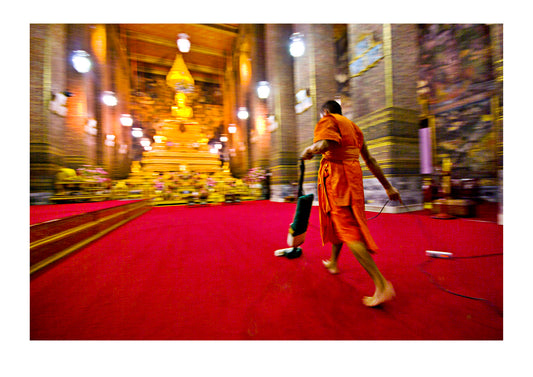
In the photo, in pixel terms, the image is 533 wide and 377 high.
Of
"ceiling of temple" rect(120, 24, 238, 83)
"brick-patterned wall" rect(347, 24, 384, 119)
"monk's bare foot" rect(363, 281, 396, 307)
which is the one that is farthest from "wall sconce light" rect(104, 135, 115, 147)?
"ceiling of temple" rect(120, 24, 238, 83)

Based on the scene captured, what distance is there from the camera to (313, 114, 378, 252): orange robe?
1.05 m

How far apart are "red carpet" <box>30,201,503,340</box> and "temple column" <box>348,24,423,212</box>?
1805 mm

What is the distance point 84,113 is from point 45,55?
90 cm

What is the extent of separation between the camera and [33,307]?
3.37 feet

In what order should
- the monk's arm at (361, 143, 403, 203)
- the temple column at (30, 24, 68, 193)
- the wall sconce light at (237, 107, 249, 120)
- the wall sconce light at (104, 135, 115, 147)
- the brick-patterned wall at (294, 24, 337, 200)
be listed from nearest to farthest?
the monk's arm at (361, 143, 403, 203)
the temple column at (30, 24, 68, 193)
the wall sconce light at (104, 135, 115, 147)
the brick-patterned wall at (294, 24, 337, 200)
the wall sconce light at (237, 107, 249, 120)

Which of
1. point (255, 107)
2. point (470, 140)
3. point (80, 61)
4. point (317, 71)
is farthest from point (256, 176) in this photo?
point (470, 140)

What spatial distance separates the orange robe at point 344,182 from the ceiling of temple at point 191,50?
33.5 ft

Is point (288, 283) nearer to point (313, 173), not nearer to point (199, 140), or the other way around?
point (313, 173)

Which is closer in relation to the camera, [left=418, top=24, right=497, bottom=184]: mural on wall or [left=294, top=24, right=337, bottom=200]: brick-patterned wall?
[left=418, top=24, right=497, bottom=184]: mural on wall

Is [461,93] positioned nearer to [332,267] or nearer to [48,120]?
[332,267]

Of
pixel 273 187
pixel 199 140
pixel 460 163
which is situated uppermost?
pixel 199 140

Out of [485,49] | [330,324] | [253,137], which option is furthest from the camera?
[253,137]

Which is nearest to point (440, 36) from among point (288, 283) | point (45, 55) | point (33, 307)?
point (288, 283)

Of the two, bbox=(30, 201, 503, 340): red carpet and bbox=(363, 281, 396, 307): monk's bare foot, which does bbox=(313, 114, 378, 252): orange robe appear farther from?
bbox=(30, 201, 503, 340): red carpet
